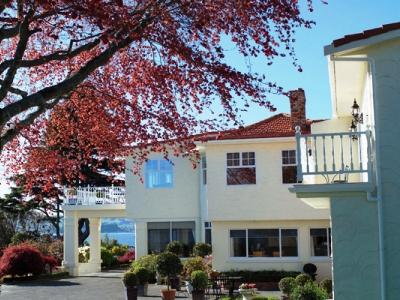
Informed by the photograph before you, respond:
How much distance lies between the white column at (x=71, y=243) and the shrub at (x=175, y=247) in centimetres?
694

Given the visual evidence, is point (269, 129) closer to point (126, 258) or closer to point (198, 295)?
point (198, 295)

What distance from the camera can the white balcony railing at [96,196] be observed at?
3681 cm

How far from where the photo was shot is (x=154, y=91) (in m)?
12.1

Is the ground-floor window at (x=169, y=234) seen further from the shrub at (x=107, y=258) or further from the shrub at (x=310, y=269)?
the shrub at (x=107, y=258)

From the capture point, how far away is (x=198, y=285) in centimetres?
2241

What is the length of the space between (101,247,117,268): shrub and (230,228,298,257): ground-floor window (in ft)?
48.8

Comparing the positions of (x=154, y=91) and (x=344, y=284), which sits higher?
(x=154, y=91)

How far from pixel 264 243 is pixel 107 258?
52.3 feet

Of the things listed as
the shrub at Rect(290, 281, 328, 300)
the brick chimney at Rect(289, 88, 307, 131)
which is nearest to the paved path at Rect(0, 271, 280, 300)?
the brick chimney at Rect(289, 88, 307, 131)

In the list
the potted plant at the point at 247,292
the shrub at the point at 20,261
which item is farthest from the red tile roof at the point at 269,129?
the shrub at the point at 20,261

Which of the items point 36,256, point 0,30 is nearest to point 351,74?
point 0,30

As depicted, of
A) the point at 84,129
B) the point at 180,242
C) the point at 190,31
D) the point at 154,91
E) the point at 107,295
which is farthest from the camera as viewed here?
the point at 180,242

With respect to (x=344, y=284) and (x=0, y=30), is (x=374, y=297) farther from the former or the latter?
(x=0, y=30)

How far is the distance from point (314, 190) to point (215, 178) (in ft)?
52.5
